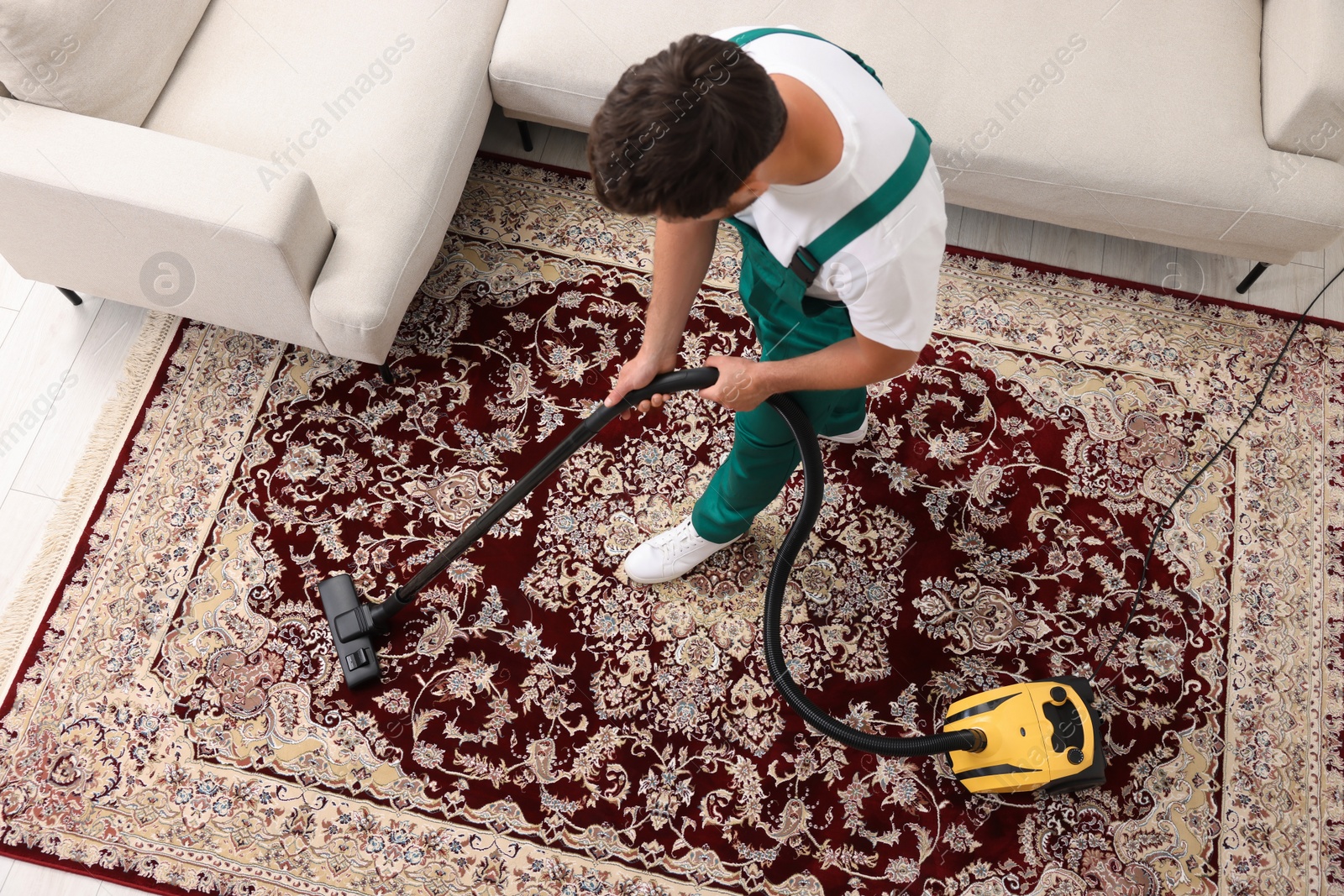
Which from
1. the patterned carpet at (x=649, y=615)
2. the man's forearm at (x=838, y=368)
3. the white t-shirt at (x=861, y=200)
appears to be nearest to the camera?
the white t-shirt at (x=861, y=200)

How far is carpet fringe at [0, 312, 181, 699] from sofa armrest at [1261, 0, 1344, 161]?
2.57m

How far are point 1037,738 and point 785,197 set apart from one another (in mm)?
1137

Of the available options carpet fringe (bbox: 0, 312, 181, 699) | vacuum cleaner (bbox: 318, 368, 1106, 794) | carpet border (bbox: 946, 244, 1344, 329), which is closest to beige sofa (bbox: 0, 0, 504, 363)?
carpet fringe (bbox: 0, 312, 181, 699)

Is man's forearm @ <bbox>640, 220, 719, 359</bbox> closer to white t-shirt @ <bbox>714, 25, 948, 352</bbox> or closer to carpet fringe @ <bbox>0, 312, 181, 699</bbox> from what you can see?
white t-shirt @ <bbox>714, 25, 948, 352</bbox>

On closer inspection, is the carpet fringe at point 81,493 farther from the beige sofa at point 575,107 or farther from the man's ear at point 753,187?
the man's ear at point 753,187

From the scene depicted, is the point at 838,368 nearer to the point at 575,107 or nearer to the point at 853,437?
the point at 853,437

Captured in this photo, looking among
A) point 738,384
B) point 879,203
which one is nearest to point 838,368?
point 738,384

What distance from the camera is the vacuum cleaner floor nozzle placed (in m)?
1.82

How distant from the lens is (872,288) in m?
1.05

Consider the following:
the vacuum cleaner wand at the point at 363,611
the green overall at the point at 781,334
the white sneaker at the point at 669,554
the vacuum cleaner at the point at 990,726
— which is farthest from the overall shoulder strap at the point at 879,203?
the white sneaker at the point at 669,554

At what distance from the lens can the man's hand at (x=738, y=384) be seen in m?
1.29

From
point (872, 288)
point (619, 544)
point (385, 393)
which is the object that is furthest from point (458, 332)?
point (872, 288)

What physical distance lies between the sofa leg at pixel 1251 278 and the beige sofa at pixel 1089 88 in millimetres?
197

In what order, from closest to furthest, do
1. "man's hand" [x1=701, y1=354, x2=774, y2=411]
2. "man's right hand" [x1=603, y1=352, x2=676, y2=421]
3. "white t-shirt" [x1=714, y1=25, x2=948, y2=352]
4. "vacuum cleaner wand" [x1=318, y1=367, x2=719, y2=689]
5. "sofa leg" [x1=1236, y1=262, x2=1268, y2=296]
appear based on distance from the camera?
"white t-shirt" [x1=714, y1=25, x2=948, y2=352] → "man's hand" [x1=701, y1=354, x2=774, y2=411] → "man's right hand" [x1=603, y1=352, x2=676, y2=421] → "vacuum cleaner wand" [x1=318, y1=367, x2=719, y2=689] → "sofa leg" [x1=1236, y1=262, x2=1268, y2=296]
